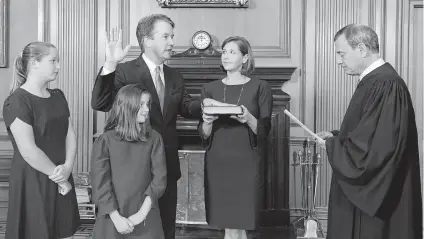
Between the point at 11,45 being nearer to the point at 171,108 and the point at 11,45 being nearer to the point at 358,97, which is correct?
the point at 171,108

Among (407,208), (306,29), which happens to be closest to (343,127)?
(407,208)

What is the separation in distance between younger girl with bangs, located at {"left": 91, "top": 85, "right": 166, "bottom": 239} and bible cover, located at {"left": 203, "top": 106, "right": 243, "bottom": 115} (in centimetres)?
43

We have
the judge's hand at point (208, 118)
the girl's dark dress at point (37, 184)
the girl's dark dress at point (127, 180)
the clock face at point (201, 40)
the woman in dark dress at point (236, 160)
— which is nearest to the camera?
the girl's dark dress at point (127, 180)

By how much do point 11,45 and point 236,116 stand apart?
2.98 metres

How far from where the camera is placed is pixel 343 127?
2641 mm

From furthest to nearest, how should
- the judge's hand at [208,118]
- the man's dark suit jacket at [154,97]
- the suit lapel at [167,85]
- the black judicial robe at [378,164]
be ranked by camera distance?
the judge's hand at [208,118], the suit lapel at [167,85], the man's dark suit jacket at [154,97], the black judicial robe at [378,164]

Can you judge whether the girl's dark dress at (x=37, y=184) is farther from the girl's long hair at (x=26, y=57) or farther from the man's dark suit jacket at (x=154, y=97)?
the man's dark suit jacket at (x=154, y=97)

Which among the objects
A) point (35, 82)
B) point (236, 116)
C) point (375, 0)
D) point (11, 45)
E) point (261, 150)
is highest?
point (375, 0)

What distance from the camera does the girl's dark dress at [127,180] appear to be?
8.38 ft

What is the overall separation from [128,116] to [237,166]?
0.86m

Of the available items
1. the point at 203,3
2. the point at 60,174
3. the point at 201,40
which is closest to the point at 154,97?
the point at 60,174

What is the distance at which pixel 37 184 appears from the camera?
271 cm

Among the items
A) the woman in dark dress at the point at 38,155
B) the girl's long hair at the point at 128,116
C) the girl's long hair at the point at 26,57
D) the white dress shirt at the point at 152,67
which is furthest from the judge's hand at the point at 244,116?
the girl's long hair at the point at 26,57

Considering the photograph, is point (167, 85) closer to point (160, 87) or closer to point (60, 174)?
point (160, 87)
